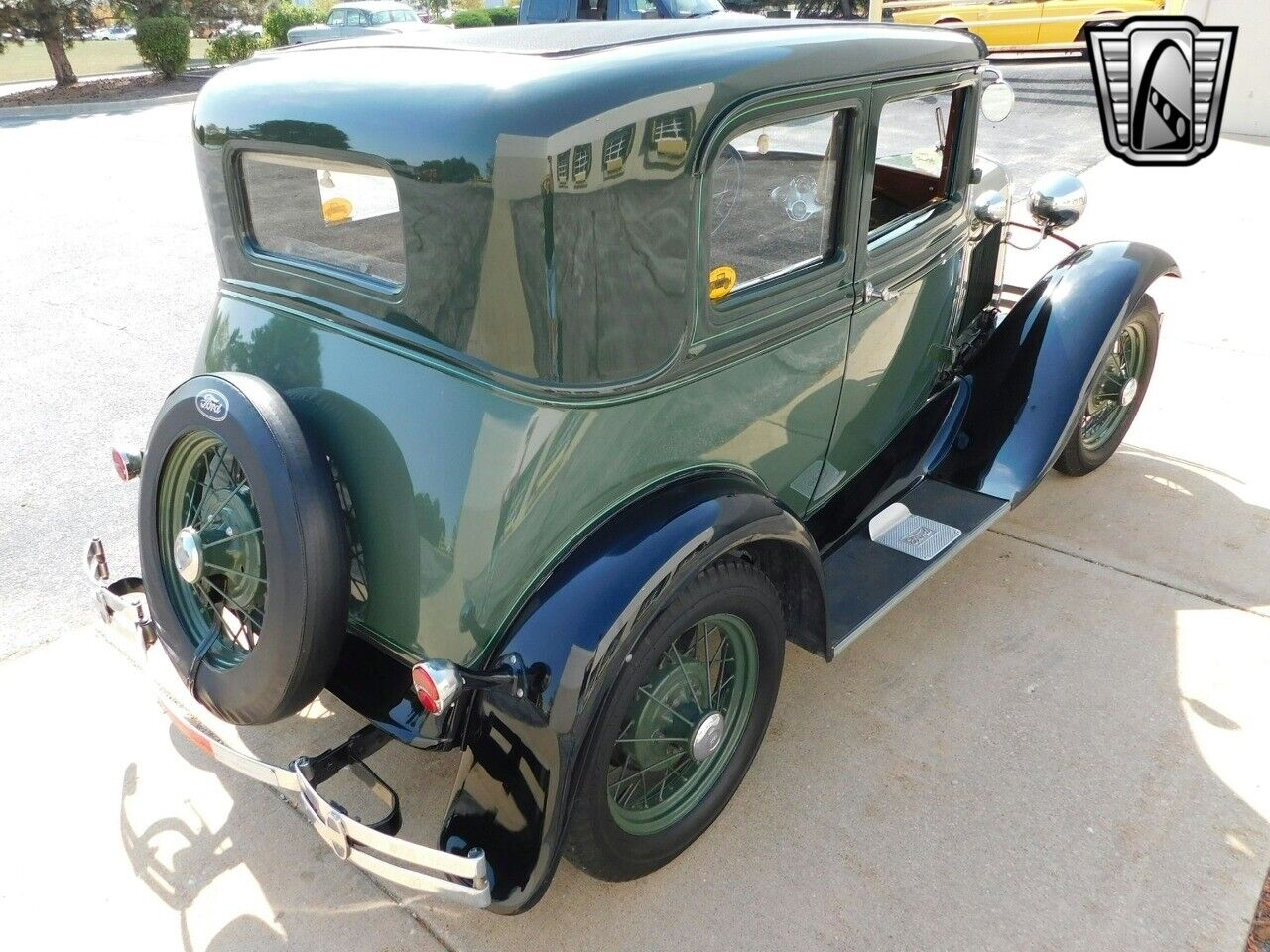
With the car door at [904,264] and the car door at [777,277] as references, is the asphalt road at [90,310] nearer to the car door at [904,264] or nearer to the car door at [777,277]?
the car door at [777,277]

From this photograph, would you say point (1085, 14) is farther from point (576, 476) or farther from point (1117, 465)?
point (576, 476)

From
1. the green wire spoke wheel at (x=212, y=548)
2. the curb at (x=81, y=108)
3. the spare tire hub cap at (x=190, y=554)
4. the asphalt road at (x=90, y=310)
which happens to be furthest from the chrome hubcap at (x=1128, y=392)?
the curb at (x=81, y=108)

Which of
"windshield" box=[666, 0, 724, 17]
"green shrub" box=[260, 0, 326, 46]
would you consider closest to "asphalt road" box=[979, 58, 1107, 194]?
"windshield" box=[666, 0, 724, 17]

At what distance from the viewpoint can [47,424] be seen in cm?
464

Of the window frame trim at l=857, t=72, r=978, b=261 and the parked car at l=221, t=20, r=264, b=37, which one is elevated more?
the parked car at l=221, t=20, r=264, b=37

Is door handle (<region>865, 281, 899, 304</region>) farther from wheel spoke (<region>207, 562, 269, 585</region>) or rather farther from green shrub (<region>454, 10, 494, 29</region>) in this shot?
green shrub (<region>454, 10, 494, 29</region>)

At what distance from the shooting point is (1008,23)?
13742mm

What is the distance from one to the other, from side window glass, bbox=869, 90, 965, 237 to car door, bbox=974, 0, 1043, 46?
1252 centimetres

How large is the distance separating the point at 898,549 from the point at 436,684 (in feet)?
5.19

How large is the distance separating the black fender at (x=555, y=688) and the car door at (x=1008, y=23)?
47.2 feet

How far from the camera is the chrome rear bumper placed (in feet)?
5.90

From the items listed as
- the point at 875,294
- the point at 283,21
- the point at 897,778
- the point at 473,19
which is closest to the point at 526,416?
the point at 875,294

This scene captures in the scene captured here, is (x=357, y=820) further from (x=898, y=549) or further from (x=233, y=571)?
(x=898, y=549)

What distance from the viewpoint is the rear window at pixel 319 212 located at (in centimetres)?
221
